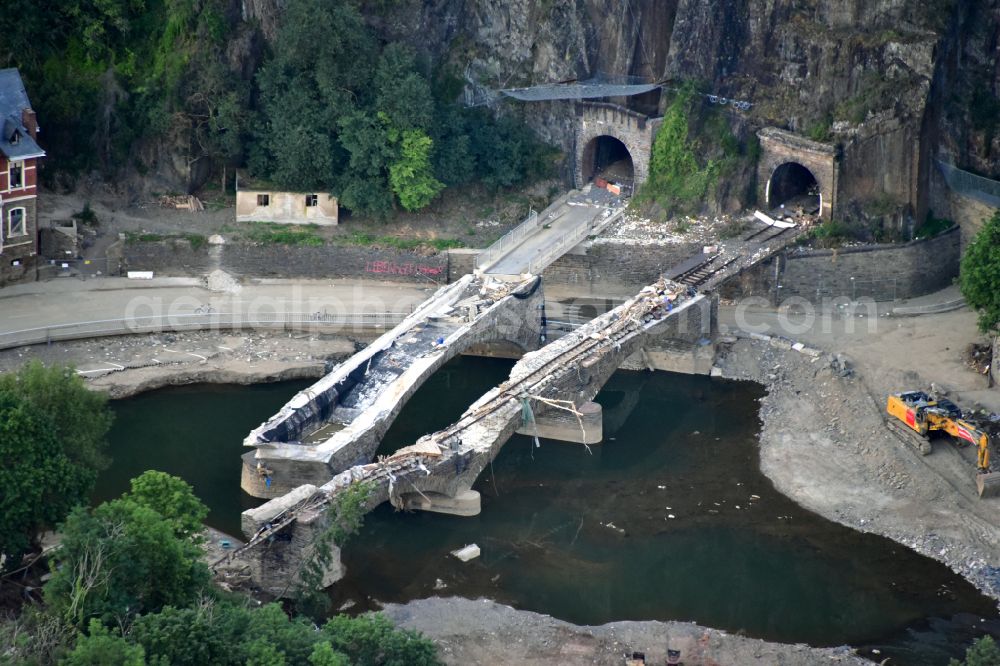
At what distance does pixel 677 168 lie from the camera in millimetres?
83438

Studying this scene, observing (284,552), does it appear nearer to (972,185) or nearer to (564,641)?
(564,641)

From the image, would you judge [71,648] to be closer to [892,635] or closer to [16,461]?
[16,461]

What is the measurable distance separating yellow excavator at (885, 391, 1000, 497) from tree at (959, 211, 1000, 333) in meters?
4.39

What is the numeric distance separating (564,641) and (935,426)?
19461 millimetres

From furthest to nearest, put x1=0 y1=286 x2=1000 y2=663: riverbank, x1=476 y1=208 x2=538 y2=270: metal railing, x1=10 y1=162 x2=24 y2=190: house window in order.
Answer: x1=476 y1=208 x2=538 y2=270: metal railing
x1=10 y1=162 x2=24 y2=190: house window
x1=0 y1=286 x2=1000 y2=663: riverbank

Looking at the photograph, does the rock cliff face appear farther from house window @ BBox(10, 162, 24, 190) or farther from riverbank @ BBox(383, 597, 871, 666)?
riverbank @ BBox(383, 597, 871, 666)

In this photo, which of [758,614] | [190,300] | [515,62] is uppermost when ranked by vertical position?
[515,62]

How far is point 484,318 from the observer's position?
72625mm

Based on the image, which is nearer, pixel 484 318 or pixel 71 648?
pixel 71 648

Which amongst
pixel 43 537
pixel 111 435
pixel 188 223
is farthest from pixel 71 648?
pixel 188 223

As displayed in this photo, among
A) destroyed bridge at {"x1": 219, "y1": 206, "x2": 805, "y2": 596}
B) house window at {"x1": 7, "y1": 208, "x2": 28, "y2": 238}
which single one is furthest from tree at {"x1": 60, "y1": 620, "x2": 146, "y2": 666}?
house window at {"x1": 7, "y1": 208, "x2": 28, "y2": 238}

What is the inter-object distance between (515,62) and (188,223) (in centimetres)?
1797

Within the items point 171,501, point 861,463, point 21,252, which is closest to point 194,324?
point 21,252

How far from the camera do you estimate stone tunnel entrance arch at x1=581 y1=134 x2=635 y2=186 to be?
86.6m
